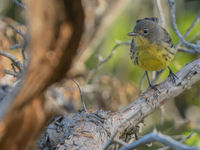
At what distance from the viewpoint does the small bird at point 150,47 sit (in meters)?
3.64

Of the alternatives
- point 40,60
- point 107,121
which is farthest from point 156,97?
point 40,60

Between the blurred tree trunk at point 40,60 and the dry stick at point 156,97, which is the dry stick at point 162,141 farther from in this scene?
the dry stick at point 156,97

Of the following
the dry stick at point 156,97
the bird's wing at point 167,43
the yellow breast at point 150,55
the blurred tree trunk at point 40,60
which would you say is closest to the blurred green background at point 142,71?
the bird's wing at point 167,43

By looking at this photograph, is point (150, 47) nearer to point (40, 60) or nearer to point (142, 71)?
point (142, 71)

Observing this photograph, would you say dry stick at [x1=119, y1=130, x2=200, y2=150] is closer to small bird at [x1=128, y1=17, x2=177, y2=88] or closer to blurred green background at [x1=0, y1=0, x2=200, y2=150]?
small bird at [x1=128, y1=17, x2=177, y2=88]

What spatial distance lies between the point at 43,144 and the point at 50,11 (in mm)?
1570

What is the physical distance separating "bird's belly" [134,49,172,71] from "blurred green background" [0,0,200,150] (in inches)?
50.1

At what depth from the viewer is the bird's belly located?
A: 3.61m

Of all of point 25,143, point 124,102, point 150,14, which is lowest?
point 25,143

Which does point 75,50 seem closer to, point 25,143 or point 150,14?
point 25,143

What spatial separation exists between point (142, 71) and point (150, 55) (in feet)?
6.55

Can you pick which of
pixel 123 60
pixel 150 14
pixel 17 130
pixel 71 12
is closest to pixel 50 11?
pixel 71 12

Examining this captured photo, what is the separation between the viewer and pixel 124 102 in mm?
4793

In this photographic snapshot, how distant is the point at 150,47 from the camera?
374 centimetres
